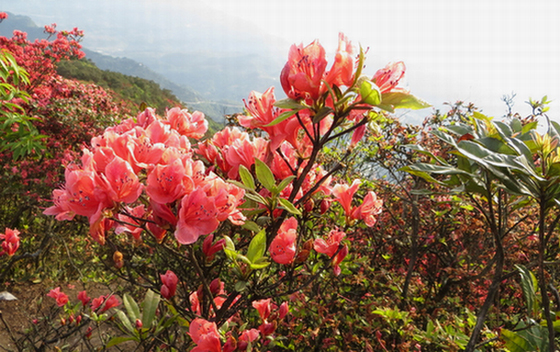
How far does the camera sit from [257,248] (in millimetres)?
783

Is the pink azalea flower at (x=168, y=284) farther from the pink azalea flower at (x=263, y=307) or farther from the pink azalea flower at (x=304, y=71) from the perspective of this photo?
the pink azalea flower at (x=304, y=71)

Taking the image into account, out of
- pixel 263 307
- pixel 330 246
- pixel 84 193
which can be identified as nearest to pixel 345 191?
pixel 330 246

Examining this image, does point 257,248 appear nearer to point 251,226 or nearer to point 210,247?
point 251,226

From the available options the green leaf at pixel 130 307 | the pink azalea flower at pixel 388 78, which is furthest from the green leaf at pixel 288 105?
the green leaf at pixel 130 307

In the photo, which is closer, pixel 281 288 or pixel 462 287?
pixel 281 288

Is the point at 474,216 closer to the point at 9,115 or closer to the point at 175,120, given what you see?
the point at 175,120

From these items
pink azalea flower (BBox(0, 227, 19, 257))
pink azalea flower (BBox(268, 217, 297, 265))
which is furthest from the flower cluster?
pink azalea flower (BBox(0, 227, 19, 257))

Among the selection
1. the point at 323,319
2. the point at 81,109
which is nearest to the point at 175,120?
the point at 323,319

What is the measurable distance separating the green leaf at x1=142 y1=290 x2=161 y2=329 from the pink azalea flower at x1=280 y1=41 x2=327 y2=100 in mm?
775

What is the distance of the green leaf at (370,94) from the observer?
0.69 m

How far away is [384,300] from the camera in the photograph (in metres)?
2.02

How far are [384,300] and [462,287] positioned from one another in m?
0.92

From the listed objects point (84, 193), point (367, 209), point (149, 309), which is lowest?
point (149, 309)

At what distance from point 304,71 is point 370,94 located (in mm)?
185
